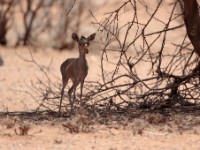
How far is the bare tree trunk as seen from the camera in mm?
8438

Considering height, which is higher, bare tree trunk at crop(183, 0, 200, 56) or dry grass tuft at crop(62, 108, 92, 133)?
bare tree trunk at crop(183, 0, 200, 56)

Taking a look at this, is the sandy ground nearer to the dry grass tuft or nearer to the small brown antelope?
the dry grass tuft

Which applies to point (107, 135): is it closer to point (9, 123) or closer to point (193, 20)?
point (9, 123)

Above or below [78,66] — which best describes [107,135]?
below

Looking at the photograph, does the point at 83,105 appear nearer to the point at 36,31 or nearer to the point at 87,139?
the point at 87,139

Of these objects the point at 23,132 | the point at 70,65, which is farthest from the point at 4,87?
the point at 23,132

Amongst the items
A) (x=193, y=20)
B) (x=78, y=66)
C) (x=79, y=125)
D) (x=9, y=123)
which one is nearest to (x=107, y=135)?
(x=79, y=125)

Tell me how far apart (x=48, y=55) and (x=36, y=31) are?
1.65 metres

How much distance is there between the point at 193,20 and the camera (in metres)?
8.50

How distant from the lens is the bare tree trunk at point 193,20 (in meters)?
8.44

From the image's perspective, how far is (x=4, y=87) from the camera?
13.8 metres

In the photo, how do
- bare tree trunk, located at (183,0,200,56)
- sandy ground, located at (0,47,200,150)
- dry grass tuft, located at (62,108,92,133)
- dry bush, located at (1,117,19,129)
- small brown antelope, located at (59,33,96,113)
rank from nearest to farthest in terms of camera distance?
sandy ground, located at (0,47,200,150) → dry grass tuft, located at (62,108,92,133) → dry bush, located at (1,117,19,129) → bare tree trunk, located at (183,0,200,56) → small brown antelope, located at (59,33,96,113)

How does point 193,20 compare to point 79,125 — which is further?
point 193,20

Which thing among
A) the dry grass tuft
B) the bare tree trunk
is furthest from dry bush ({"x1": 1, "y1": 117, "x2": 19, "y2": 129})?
the bare tree trunk
